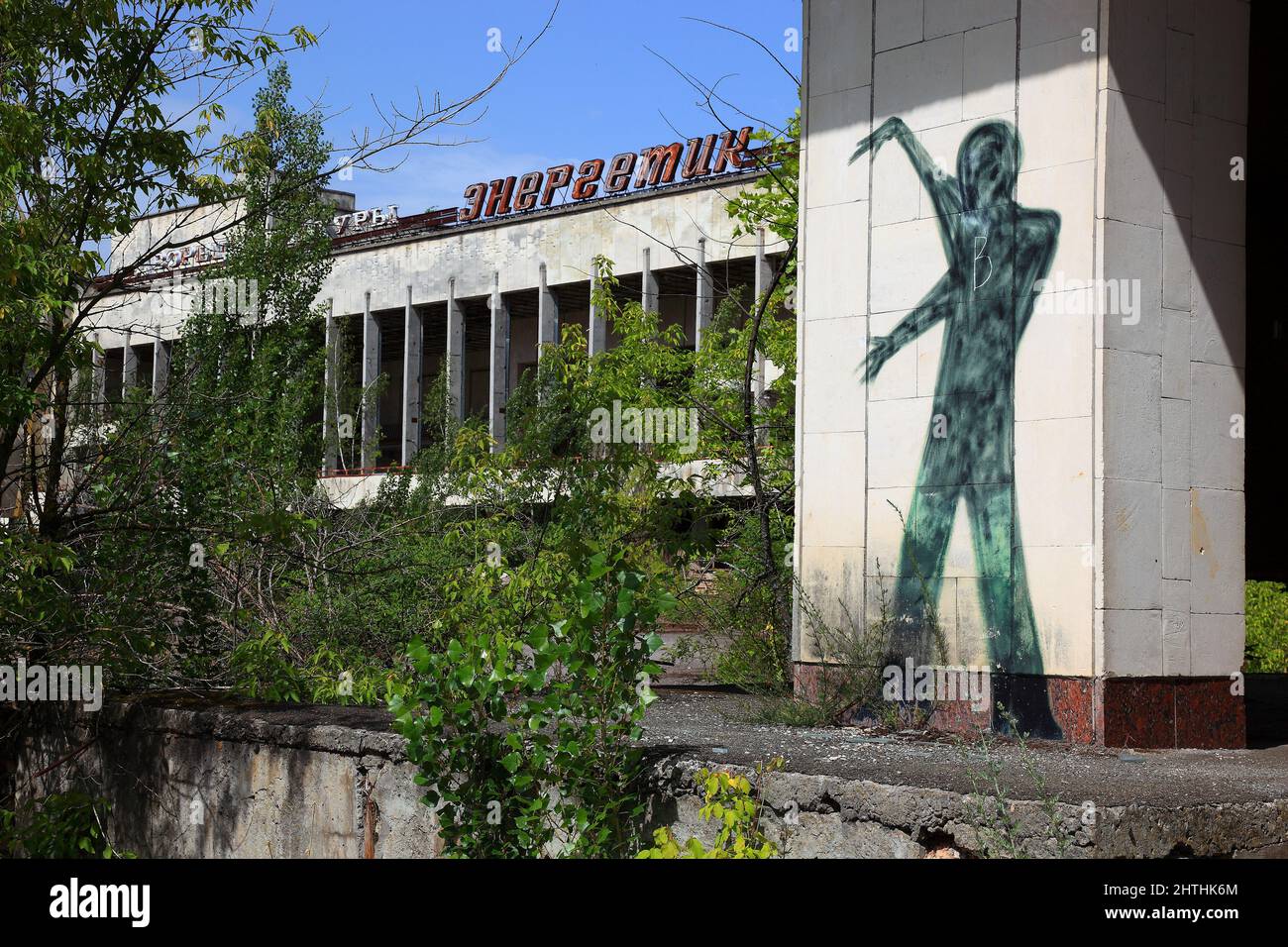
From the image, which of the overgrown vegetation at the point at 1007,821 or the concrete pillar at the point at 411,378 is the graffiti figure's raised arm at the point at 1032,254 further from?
the concrete pillar at the point at 411,378

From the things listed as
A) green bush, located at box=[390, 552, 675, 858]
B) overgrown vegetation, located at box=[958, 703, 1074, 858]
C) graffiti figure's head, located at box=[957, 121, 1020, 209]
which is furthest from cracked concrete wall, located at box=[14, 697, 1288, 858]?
graffiti figure's head, located at box=[957, 121, 1020, 209]

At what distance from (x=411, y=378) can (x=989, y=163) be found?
116 ft

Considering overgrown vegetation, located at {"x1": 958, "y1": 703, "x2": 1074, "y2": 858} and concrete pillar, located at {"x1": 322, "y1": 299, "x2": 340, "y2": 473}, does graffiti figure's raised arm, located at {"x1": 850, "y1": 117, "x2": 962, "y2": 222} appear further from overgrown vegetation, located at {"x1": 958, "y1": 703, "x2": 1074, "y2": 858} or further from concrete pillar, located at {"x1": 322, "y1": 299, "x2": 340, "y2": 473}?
concrete pillar, located at {"x1": 322, "y1": 299, "x2": 340, "y2": 473}

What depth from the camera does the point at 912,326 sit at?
6.93 m

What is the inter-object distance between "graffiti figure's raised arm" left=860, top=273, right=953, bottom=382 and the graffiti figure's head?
1.46 feet

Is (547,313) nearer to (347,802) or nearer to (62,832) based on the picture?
(62,832)

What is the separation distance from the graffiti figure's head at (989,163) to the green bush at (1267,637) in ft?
33.7

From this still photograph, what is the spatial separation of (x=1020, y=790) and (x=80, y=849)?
5017 mm

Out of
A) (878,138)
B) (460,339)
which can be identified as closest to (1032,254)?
(878,138)

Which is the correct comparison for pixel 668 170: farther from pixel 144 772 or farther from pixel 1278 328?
pixel 144 772

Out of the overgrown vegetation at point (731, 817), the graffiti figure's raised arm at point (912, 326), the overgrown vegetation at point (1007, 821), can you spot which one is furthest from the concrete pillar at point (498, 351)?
the overgrown vegetation at point (1007, 821)

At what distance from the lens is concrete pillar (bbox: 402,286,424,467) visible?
40344 millimetres

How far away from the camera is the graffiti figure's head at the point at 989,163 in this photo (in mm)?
6602
